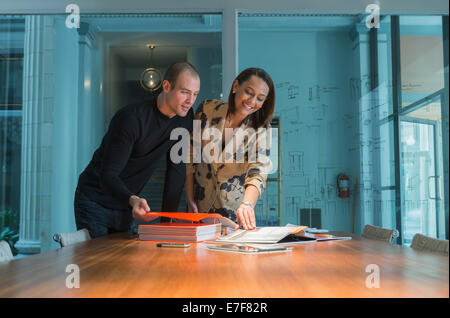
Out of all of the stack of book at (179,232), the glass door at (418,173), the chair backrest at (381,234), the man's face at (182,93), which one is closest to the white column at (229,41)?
the man's face at (182,93)

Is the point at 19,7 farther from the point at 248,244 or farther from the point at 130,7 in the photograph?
the point at 248,244

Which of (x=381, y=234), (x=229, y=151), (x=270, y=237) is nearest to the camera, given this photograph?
(x=270, y=237)

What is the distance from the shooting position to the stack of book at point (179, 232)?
1.72 metres

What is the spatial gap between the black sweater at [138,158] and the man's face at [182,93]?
0.20ft

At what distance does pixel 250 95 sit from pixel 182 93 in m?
0.56

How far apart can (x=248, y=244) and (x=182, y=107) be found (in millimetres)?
1581

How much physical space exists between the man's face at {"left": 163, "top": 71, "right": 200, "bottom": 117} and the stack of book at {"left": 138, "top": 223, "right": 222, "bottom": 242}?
1.24 meters

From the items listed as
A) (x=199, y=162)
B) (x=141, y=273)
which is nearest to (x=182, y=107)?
(x=199, y=162)

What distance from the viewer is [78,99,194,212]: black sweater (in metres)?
2.82

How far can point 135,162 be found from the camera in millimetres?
2914

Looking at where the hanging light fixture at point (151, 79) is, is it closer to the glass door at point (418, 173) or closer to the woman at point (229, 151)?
the woman at point (229, 151)

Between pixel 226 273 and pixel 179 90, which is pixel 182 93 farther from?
pixel 226 273

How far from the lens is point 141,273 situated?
1005 mm

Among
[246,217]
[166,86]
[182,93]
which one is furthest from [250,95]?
[246,217]
